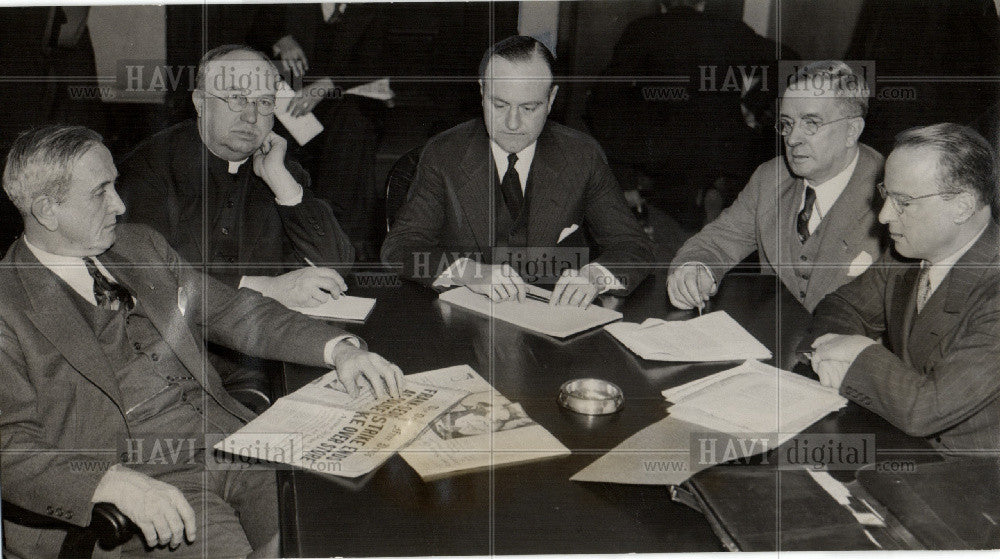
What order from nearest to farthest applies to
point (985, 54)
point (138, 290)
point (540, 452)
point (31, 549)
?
point (540, 452), point (31, 549), point (138, 290), point (985, 54)

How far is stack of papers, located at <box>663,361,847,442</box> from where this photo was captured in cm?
199

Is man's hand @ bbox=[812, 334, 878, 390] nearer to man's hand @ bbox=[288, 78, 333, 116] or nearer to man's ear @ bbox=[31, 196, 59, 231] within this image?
man's hand @ bbox=[288, 78, 333, 116]

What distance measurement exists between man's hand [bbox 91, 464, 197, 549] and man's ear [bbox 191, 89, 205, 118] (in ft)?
3.72

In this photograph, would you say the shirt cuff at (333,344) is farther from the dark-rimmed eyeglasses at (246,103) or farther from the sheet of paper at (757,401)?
the dark-rimmed eyeglasses at (246,103)

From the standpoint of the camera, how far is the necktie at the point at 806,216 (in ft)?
9.39

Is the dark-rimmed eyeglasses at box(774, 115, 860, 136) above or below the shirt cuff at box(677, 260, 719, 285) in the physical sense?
above

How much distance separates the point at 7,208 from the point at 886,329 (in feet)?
7.60

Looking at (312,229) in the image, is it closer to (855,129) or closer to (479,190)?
(479,190)

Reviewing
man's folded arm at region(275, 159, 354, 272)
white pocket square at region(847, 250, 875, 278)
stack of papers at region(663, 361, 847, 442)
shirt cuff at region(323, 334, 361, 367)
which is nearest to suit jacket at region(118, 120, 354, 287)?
man's folded arm at region(275, 159, 354, 272)

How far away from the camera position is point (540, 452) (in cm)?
186

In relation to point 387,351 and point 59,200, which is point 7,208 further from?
point 387,351

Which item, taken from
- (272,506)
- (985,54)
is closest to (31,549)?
(272,506)

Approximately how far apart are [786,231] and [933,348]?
29.0 inches

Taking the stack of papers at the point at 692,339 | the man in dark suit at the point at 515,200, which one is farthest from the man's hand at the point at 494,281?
the stack of papers at the point at 692,339
